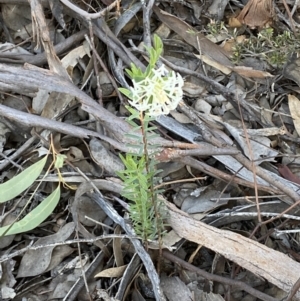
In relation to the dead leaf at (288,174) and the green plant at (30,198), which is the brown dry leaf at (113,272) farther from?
the dead leaf at (288,174)

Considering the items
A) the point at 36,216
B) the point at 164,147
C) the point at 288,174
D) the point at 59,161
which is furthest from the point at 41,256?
the point at 288,174

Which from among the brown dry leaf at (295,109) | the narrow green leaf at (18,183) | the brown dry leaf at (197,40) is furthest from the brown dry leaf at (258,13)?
the narrow green leaf at (18,183)

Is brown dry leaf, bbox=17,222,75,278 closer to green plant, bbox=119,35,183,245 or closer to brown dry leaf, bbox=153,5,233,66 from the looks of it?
green plant, bbox=119,35,183,245

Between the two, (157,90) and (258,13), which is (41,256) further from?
(258,13)

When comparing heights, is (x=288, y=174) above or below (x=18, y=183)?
above

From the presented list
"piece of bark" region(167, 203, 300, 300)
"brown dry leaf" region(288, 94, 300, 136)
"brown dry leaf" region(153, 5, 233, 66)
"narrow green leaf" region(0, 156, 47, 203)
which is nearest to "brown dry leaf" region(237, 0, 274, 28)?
"brown dry leaf" region(153, 5, 233, 66)

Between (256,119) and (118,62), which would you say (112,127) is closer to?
(118,62)
